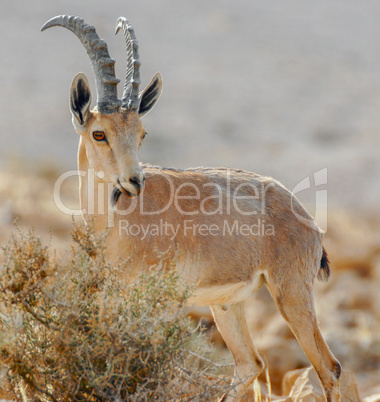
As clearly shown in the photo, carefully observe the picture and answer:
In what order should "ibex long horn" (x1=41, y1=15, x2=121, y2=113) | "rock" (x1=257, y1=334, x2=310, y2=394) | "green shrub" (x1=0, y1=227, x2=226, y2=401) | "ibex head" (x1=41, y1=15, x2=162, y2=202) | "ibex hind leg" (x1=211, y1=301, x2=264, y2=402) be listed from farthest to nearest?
1. "rock" (x1=257, y1=334, x2=310, y2=394)
2. "ibex hind leg" (x1=211, y1=301, x2=264, y2=402)
3. "ibex long horn" (x1=41, y1=15, x2=121, y2=113)
4. "ibex head" (x1=41, y1=15, x2=162, y2=202)
5. "green shrub" (x1=0, y1=227, x2=226, y2=401)

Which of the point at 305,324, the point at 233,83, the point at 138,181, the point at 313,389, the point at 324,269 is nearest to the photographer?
the point at 138,181

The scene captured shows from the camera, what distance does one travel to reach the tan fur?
18.8ft

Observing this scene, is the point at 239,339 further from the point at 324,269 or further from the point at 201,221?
the point at 201,221

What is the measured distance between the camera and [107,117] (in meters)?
5.61

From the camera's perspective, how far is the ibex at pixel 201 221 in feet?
18.6

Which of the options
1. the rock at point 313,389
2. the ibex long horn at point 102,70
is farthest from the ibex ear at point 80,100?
the rock at point 313,389

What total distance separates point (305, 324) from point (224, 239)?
1.14m

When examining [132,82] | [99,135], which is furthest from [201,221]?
[132,82]

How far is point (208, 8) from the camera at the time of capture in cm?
6706

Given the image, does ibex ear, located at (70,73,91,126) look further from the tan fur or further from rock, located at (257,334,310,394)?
rock, located at (257,334,310,394)

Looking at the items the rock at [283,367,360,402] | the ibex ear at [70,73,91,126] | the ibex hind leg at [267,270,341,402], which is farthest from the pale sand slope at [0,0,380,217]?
the ibex ear at [70,73,91,126]

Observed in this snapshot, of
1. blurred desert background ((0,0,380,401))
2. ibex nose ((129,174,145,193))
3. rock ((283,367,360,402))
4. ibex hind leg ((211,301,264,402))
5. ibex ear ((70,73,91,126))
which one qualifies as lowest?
rock ((283,367,360,402))

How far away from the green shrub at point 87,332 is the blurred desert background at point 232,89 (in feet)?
45.5

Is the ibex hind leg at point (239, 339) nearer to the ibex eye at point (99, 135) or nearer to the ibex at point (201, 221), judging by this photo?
the ibex at point (201, 221)
